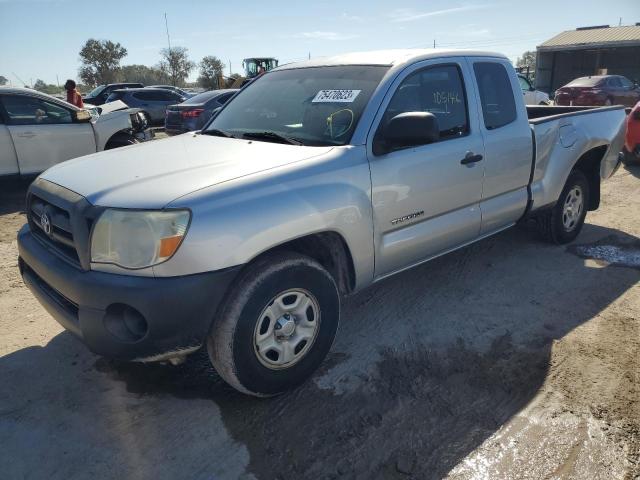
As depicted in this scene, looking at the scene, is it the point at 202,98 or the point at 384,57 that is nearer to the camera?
the point at 384,57

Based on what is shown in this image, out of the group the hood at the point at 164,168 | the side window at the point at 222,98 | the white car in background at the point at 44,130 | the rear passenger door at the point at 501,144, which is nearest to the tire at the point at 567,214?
the rear passenger door at the point at 501,144

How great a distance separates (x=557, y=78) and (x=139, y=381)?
38.2 metres

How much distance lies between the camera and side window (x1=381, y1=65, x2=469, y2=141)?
10.5 feet

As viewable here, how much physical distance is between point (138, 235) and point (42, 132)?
627 cm

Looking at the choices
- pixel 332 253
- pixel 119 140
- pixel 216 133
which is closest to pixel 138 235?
pixel 332 253

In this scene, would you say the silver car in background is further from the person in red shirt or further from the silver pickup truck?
the silver pickup truck

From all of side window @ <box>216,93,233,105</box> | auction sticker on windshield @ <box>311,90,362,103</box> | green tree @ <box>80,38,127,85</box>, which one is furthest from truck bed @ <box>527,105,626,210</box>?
green tree @ <box>80,38,127,85</box>

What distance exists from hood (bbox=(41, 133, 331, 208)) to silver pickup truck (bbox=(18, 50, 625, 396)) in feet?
0.05

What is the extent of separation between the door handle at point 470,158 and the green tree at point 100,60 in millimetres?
56328


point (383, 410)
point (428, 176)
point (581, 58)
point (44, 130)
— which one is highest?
point (581, 58)

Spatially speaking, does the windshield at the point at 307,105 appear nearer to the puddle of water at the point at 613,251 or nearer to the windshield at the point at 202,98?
the puddle of water at the point at 613,251

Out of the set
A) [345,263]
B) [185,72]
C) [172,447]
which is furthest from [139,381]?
[185,72]

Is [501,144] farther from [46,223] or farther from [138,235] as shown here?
[46,223]

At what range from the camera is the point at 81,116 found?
7.60 metres
